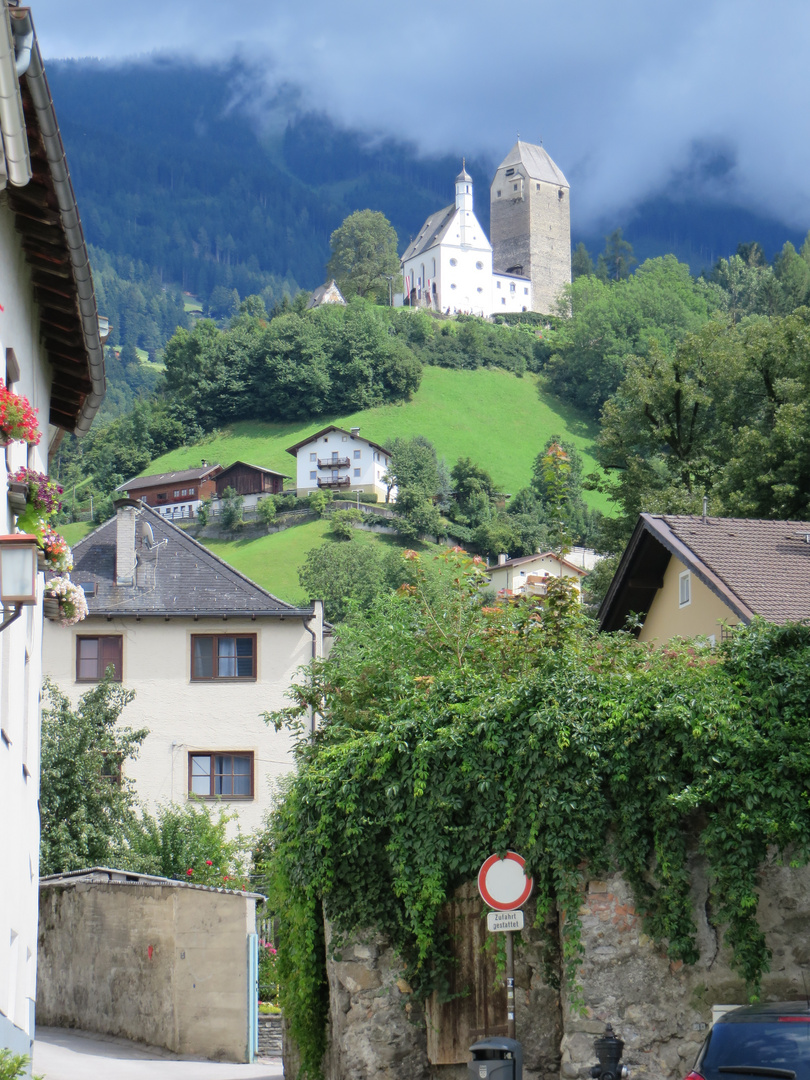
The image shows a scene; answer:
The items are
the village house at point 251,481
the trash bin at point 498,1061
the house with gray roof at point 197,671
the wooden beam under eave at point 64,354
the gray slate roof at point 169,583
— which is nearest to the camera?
the trash bin at point 498,1061

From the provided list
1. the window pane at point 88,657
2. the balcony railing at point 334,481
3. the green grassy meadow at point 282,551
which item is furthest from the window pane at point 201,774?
the balcony railing at point 334,481

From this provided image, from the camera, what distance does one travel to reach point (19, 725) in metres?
12.6

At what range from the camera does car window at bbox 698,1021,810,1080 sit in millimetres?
7348

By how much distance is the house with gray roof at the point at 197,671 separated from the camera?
112 feet

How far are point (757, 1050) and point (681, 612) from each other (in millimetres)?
16342

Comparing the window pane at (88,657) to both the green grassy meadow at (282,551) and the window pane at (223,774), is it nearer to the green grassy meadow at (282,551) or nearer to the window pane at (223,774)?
the window pane at (223,774)

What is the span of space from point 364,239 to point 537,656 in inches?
6895

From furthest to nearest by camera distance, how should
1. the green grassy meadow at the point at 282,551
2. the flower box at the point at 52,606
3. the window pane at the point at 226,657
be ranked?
1. the green grassy meadow at the point at 282,551
2. the window pane at the point at 226,657
3. the flower box at the point at 52,606

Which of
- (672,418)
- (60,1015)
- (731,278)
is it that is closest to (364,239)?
(731,278)

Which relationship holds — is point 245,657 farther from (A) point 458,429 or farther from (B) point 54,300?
(A) point 458,429

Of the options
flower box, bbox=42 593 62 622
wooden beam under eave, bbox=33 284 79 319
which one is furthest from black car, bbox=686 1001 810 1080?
wooden beam under eave, bbox=33 284 79 319

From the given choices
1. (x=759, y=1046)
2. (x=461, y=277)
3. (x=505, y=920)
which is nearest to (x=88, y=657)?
(x=505, y=920)

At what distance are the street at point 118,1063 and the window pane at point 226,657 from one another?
50.2 feet

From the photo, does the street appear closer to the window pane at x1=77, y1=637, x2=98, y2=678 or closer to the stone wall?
the stone wall
